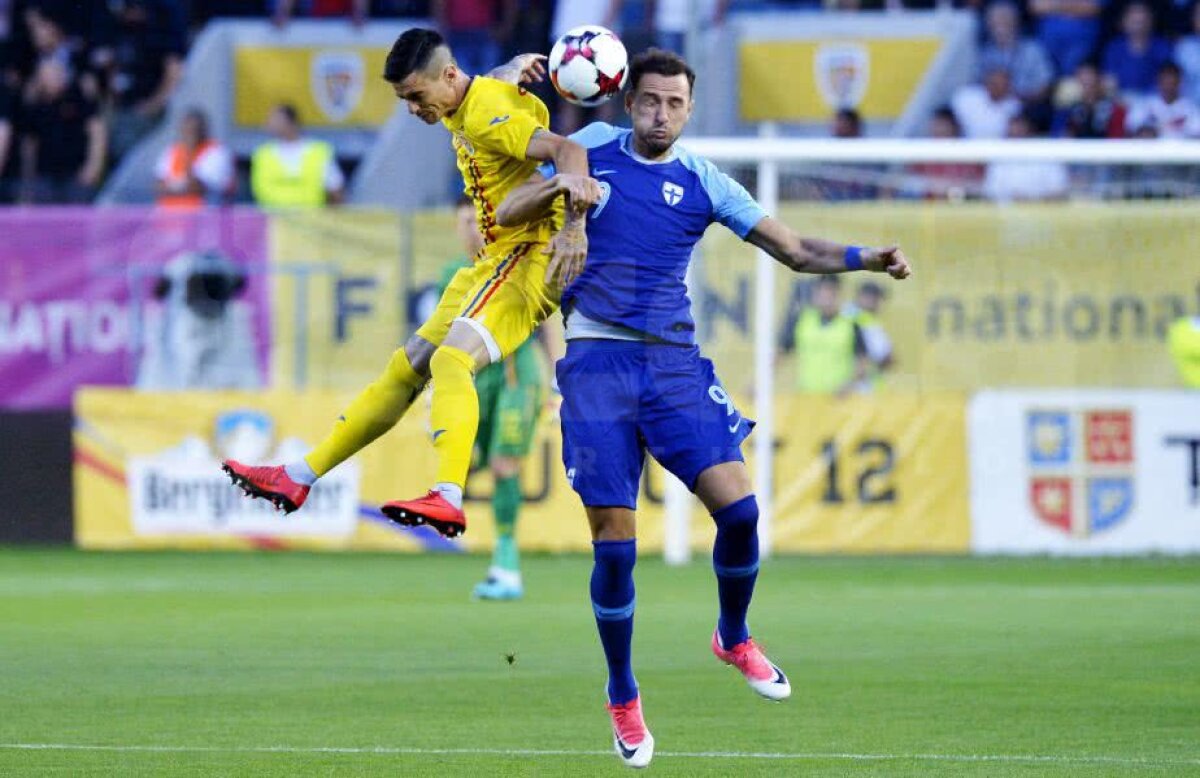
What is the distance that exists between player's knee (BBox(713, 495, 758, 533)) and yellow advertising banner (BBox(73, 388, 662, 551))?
31.2ft

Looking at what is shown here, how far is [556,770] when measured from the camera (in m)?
7.76

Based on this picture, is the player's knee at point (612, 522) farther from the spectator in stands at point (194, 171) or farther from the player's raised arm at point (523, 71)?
the spectator in stands at point (194, 171)

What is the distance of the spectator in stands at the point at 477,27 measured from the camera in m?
22.6

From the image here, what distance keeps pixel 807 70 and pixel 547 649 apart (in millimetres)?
12107

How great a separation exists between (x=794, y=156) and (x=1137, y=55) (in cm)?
544

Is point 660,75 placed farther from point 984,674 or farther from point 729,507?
point 984,674

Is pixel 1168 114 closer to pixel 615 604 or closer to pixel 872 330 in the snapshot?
pixel 872 330

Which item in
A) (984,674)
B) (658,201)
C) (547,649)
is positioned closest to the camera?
(658,201)

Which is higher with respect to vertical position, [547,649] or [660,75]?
[660,75]

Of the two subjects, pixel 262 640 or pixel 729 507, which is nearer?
pixel 729 507

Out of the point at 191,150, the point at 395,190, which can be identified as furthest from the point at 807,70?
the point at 191,150

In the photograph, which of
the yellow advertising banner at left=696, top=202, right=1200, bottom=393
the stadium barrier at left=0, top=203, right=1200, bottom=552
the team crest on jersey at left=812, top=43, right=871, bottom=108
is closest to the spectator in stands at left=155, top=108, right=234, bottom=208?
the stadium barrier at left=0, top=203, right=1200, bottom=552

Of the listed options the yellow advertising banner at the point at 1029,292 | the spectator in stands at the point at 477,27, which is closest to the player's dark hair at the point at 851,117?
the yellow advertising banner at the point at 1029,292

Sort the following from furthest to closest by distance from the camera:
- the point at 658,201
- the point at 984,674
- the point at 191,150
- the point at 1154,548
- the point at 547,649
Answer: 1. the point at 191,150
2. the point at 1154,548
3. the point at 547,649
4. the point at 984,674
5. the point at 658,201
